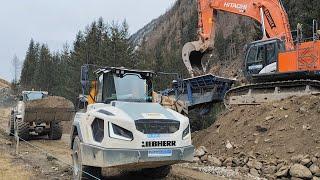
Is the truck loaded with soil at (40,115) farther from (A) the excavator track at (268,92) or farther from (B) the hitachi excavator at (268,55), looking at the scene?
(A) the excavator track at (268,92)

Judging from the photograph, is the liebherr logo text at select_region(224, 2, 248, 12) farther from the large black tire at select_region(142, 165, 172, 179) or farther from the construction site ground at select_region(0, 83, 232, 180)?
the large black tire at select_region(142, 165, 172, 179)

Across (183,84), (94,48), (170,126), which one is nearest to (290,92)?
(183,84)

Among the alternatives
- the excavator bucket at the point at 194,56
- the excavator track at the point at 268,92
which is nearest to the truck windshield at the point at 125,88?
the excavator track at the point at 268,92

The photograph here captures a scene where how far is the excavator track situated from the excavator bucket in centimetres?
195

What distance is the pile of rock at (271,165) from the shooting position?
39.7 feet

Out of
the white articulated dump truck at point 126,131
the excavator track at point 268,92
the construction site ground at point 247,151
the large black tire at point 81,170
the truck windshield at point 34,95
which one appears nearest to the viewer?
the white articulated dump truck at point 126,131

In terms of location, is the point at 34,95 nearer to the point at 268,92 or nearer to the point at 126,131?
the point at 268,92

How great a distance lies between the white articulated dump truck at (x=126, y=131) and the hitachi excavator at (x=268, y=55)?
8014 millimetres

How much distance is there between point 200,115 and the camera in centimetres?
1964

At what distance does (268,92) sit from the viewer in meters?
17.5

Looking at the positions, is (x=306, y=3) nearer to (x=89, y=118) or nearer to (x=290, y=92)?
(x=290, y=92)

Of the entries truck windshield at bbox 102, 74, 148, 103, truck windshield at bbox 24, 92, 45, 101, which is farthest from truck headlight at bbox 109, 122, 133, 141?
truck windshield at bbox 24, 92, 45, 101

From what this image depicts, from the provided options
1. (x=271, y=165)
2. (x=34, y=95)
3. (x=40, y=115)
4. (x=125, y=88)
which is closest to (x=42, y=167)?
(x=125, y=88)

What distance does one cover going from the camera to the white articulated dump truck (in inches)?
345
